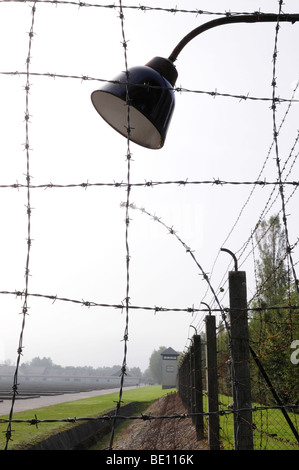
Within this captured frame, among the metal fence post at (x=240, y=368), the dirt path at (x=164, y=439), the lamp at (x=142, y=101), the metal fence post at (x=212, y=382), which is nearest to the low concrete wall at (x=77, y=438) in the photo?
the dirt path at (x=164, y=439)

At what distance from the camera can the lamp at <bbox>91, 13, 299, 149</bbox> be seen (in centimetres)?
257

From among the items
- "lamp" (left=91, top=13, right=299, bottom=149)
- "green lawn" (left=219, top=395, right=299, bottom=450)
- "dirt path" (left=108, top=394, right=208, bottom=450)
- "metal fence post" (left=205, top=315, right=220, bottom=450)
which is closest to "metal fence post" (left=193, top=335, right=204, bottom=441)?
"dirt path" (left=108, top=394, right=208, bottom=450)

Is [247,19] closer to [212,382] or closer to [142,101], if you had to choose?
[142,101]

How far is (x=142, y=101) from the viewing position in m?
2.57

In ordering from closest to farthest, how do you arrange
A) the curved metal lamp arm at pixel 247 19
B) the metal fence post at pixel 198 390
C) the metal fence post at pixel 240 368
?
the curved metal lamp arm at pixel 247 19 < the metal fence post at pixel 240 368 < the metal fence post at pixel 198 390

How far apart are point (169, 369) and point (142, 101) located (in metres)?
64.6

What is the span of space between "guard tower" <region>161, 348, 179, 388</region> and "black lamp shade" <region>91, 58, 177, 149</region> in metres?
61.8

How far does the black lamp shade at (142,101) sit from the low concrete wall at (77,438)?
785 centimetres

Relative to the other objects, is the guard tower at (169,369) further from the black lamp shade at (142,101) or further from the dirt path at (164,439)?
the black lamp shade at (142,101)

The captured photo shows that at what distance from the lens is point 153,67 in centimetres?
277

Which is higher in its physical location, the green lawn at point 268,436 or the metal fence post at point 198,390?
the metal fence post at point 198,390

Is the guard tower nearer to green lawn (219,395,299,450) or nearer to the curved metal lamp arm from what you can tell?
green lawn (219,395,299,450)

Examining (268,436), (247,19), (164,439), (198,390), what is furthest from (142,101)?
(164,439)

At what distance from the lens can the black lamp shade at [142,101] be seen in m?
2.56
